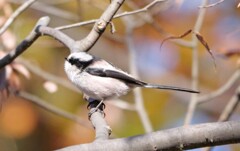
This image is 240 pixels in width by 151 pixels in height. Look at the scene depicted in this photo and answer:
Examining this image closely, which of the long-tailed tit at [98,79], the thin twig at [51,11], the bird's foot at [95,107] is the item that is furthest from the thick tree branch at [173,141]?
the thin twig at [51,11]

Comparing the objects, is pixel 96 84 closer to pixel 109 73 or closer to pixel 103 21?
pixel 109 73

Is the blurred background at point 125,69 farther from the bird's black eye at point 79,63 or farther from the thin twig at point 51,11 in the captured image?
the bird's black eye at point 79,63

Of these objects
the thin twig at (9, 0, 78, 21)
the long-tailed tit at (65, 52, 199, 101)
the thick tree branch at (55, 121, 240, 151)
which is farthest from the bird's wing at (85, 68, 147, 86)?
the thin twig at (9, 0, 78, 21)

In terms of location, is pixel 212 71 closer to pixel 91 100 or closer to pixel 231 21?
pixel 231 21

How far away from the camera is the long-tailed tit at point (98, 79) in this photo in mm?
2805

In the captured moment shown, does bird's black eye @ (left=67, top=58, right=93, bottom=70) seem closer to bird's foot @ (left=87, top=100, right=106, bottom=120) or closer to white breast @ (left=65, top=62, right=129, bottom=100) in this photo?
white breast @ (left=65, top=62, right=129, bottom=100)

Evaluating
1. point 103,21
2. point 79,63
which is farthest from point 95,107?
point 103,21

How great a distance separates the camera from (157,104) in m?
4.82

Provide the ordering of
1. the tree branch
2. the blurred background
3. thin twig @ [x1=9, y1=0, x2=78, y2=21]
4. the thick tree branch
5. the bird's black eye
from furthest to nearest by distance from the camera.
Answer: the blurred background < thin twig @ [x1=9, y1=0, x2=78, y2=21] < the bird's black eye < the tree branch < the thick tree branch

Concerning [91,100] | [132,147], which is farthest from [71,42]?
[132,147]

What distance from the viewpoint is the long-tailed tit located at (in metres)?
2.80

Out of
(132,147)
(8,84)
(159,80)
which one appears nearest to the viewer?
(132,147)

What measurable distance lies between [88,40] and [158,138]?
894mm

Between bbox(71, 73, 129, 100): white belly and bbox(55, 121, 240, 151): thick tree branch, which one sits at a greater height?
bbox(71, 73, 129, 100): white belly
